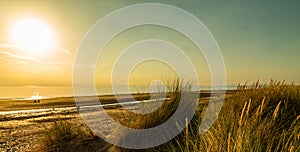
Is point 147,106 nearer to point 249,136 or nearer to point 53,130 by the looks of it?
point 53,130

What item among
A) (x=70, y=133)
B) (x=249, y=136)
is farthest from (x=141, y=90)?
(x=249, y=136)

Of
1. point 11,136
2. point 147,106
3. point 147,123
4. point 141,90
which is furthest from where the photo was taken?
point 11,136

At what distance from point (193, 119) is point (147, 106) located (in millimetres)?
1096

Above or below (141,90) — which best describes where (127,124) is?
below

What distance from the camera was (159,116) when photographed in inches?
222

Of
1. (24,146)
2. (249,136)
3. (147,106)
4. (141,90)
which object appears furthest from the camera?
(141,90)

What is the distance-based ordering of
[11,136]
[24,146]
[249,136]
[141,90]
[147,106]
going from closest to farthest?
[249,136], [147,106], [24,146], [141,90], [11,136]

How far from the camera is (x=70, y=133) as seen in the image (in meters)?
5.90

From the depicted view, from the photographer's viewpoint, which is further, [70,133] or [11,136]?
[11,136]

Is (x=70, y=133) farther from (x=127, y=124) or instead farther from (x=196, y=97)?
(x=196, y=97)

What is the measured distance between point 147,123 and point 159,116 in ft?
1.04

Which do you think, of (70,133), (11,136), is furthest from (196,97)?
(11,136)

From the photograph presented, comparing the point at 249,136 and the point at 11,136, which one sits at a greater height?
the point at 249,136

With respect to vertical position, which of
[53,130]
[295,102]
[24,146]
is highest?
[295,102]
